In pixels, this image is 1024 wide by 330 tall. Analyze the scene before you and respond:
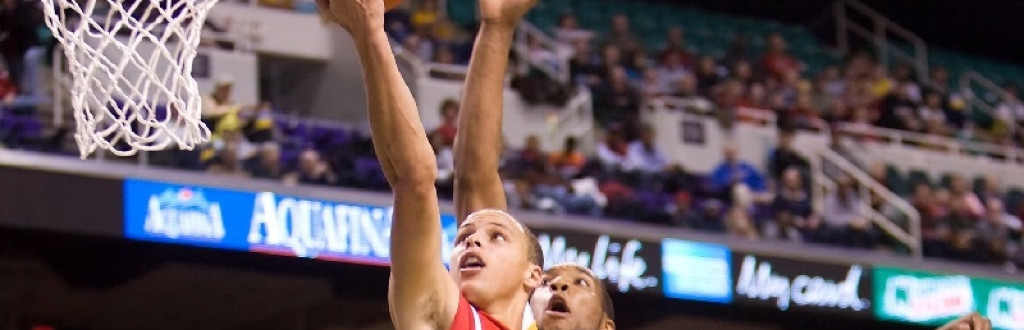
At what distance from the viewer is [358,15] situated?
360cm

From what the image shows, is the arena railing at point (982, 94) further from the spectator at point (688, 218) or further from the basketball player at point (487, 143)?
the basketball player at point (487, 143)

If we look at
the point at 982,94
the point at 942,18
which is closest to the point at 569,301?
the point at 982,94

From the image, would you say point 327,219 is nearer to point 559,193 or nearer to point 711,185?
point 559,193

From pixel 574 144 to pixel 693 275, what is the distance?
64.0 inches

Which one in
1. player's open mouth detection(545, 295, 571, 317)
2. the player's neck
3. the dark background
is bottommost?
player's open mouth detection(545, 295, 571, 317)

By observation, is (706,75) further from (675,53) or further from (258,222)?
(258,222)

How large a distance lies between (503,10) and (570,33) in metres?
10.0

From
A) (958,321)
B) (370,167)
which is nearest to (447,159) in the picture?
(370,167)

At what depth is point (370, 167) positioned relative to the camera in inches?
408

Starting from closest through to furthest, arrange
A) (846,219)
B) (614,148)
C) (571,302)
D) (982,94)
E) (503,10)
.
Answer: (571,302) → (503,10) → (846,219) → (614,148) → (982,94)

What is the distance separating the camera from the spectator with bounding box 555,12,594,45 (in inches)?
566

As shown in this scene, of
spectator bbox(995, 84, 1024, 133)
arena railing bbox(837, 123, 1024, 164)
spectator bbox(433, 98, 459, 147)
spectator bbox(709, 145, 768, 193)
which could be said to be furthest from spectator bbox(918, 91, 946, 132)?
spectator bbox(433, 98, 459, 147)

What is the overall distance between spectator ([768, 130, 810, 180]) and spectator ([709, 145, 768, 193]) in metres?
0.31

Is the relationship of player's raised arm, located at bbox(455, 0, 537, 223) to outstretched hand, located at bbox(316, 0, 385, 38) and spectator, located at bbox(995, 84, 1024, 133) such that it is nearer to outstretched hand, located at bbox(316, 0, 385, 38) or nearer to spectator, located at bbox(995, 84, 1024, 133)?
outstretched hand, located at bbox(316, 0, 385, 38)
